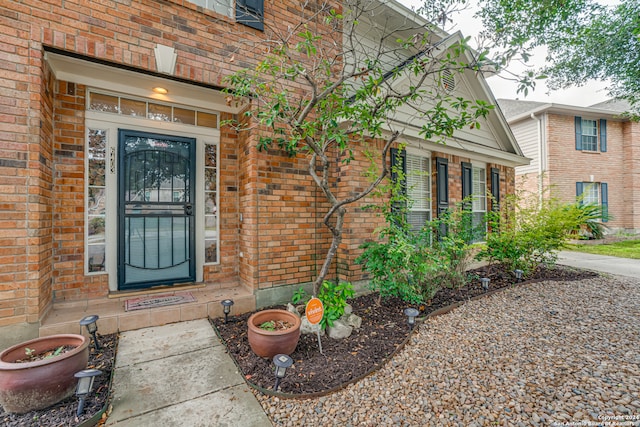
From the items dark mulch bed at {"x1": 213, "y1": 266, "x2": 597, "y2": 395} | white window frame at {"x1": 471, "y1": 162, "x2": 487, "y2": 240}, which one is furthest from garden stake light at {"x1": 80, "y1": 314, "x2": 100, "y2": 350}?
white window frame at {"x1": 471, "y1": 162, "x2": 487, "y2": 240}

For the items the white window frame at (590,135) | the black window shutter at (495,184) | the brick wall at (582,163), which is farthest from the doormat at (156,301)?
the white window frame at (590,135)

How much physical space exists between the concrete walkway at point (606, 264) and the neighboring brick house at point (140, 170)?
218 inches

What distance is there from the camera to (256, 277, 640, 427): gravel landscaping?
1863 mm

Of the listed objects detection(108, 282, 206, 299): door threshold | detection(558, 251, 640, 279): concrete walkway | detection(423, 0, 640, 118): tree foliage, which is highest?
detection(423, 0, 640, 118): tree foliage

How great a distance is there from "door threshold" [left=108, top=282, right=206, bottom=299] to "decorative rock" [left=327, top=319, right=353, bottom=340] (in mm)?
2006

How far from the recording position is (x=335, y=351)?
8.66ft

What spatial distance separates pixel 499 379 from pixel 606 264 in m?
6.96

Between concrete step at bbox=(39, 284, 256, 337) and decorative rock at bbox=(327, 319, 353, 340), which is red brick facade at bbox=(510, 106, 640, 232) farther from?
concrete step at bbox=(39, 284, 256, 337)

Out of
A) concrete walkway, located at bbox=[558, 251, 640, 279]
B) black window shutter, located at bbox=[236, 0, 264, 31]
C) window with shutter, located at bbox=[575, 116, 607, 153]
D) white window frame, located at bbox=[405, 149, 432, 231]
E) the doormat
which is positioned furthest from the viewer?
window with shutter, located at bbox=[575, 116, 607, 153]

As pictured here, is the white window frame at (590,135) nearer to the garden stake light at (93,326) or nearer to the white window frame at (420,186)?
the white window frame at (420,186)

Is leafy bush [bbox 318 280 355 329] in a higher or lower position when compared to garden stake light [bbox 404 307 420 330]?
higher

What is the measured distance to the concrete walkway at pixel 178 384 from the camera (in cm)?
187

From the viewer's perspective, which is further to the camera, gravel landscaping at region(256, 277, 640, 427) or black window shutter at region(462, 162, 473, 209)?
black window shutter at region(462, 162, 473, 209)

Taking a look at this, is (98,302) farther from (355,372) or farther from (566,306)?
(566,306)
